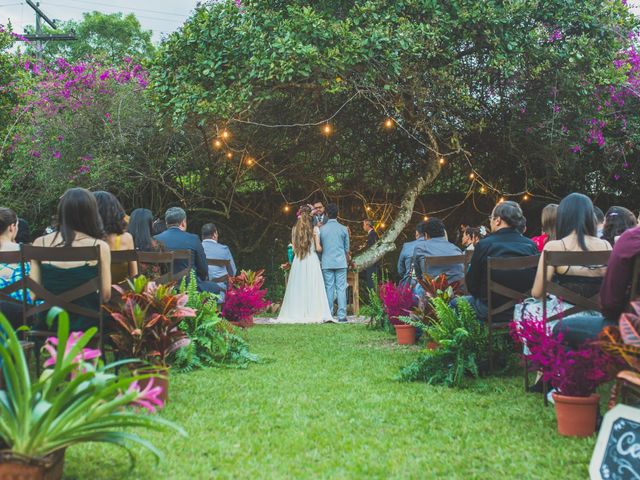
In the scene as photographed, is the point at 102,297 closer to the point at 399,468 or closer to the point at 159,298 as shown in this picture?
the point at 159,298

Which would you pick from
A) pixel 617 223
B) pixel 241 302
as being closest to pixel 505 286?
pixel 617 223

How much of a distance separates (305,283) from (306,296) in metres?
0.21

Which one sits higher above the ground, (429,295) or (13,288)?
(13,288)

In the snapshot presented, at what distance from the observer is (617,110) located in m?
11.2

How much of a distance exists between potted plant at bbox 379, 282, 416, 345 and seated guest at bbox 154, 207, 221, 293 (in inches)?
83.0

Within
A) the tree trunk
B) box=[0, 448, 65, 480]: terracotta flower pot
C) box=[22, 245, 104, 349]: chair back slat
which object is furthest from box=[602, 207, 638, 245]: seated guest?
the tree trunk

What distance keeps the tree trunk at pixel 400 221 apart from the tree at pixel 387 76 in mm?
22

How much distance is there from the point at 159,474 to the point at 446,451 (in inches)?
53.5

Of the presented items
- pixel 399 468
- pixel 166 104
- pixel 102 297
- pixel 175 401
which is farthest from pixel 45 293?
pixel 166 104

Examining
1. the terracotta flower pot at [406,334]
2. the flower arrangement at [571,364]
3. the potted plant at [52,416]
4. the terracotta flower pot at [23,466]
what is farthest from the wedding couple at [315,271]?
the terracotta flower pot at [23,466]

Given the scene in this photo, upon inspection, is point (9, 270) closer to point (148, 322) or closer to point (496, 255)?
point (148, 322)

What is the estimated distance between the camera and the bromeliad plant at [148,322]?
13.6 ft

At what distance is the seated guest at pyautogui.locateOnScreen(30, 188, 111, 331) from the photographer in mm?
4363

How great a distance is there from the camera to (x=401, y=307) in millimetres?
7586
